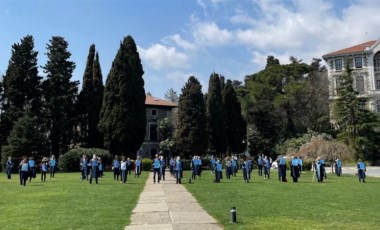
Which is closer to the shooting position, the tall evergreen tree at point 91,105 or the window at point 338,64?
the tall evergreen tree at point 91,105

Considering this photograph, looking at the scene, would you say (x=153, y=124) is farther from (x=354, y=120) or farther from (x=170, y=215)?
(x=170, y=215)

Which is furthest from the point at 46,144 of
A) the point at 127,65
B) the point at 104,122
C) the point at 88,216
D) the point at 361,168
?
the point at 88,216

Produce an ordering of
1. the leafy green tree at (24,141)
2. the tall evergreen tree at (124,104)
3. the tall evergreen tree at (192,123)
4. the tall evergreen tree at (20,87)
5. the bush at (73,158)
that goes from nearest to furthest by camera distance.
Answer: the bush at (73,158) < the leafy green tree at (24,141) < the tall evergreen tree at (124,104) < the tall evergreen tree at (20,87) < the tall evergreen tree at (192,123)

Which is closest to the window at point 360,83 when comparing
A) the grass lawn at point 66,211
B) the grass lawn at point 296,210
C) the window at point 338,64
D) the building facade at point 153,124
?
the window at point 338,64

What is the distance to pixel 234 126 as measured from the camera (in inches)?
2530

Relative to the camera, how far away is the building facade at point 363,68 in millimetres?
71438

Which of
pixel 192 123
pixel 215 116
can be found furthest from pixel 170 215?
pixel 215 116

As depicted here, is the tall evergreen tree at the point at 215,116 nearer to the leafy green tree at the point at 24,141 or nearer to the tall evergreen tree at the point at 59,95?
the tall evergreen tree at the point at 59,95

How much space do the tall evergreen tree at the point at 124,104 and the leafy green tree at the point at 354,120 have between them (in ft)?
91.8

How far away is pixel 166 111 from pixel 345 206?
56.1m

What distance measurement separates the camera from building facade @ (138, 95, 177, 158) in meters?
67.6

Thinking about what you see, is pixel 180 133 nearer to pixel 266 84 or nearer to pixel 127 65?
pixel 127 65

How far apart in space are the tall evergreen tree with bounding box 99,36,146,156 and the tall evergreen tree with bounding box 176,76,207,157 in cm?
673

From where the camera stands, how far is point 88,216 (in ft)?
38.0
